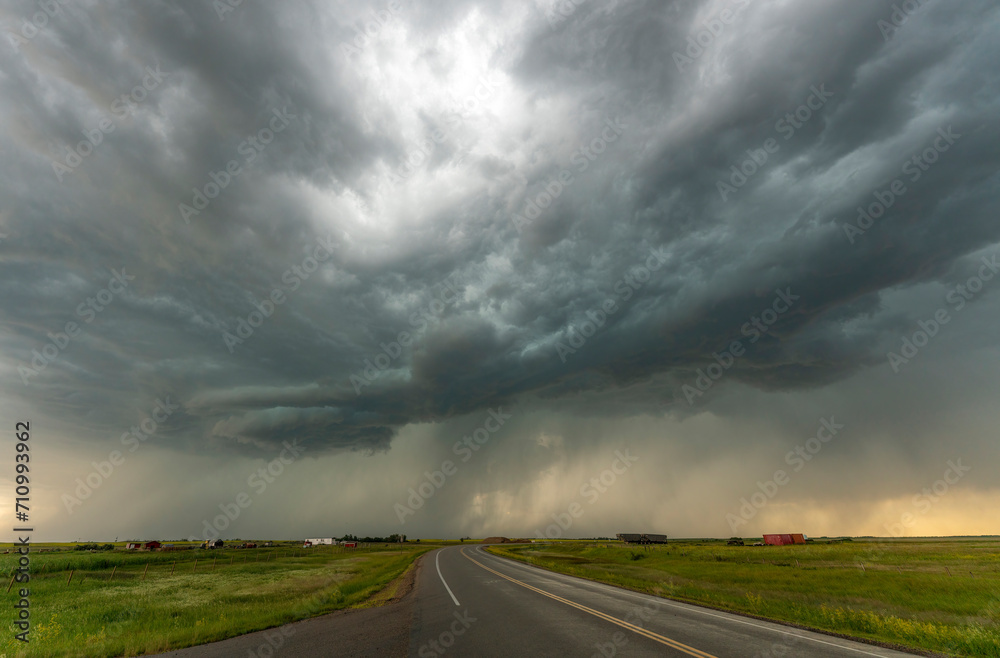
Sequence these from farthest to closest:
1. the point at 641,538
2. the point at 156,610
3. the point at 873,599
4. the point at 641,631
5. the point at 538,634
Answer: the point at 641,538 < the point at 873,599 < the point at 156,610 < the point at 641,631 < the point at 538,634

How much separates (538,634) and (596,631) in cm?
187

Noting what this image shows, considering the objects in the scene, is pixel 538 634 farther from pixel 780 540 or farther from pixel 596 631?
pixel 780 540

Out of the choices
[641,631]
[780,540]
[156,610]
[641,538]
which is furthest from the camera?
[641,538]

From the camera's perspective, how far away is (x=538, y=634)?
1362cm

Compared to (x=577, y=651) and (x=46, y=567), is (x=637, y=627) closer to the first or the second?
(x=577, y=651)

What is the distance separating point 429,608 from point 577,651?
34.9 ft

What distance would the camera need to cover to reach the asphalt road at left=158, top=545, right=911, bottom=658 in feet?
39.1

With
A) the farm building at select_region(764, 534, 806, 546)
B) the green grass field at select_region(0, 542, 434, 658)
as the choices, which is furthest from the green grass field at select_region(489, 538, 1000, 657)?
the farm building at select_region(764, 534, 806, 546)

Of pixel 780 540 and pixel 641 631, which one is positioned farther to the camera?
pixel 780 540

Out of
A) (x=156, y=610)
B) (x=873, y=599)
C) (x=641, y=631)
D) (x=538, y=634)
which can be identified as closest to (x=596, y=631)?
(x=641, y=631)

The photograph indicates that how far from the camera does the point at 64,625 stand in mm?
19844

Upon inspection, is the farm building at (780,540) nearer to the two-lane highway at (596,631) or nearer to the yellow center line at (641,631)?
the two-lane highway at (596,631)

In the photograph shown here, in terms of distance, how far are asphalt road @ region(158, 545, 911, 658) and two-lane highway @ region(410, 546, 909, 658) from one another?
29 mm

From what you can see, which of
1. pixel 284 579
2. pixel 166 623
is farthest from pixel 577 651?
pixel 284 579
